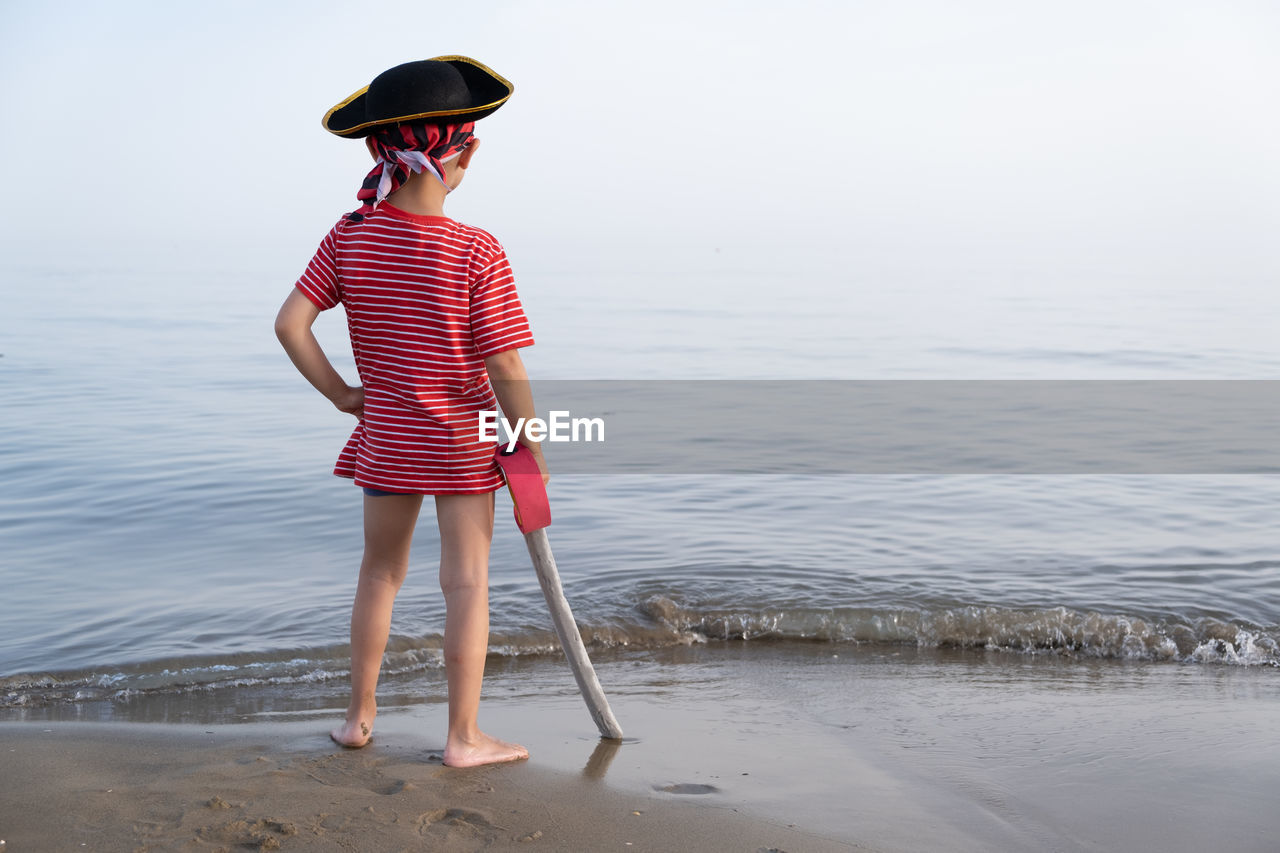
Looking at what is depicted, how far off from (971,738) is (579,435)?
7.29m

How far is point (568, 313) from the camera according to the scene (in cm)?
2239

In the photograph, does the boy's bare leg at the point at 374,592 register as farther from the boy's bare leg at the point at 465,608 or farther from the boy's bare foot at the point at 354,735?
the boy's bare leg at the point at 465,608

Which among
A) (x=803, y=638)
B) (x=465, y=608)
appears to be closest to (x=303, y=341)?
(x=465, y=608)

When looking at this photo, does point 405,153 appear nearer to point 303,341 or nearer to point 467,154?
point 467,154

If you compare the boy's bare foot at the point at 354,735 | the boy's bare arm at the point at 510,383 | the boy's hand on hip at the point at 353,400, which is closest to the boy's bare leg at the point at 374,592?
the boy's bare foot at the point at 354,735

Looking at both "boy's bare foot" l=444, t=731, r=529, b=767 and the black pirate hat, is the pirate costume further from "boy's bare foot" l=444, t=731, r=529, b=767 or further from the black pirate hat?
"boy's bare foot" l=444, t=731, r=529, b=767

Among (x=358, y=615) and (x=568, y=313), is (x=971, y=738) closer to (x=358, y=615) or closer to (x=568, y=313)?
(x=358, y=615)

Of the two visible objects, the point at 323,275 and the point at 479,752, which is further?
the point at 479,752

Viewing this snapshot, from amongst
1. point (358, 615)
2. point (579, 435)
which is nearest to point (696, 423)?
point (579, 435)

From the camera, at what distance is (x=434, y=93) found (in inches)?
103

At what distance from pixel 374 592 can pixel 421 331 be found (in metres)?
0.72

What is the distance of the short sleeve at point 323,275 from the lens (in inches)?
107

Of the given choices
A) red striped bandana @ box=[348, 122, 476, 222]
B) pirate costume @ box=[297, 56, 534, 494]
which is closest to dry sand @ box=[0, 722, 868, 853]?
pirate costume @ box=[297, 56, 534, 494]

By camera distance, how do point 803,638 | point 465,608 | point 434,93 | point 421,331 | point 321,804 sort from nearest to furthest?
point 321,804, point 434,93, point 421,331, point 465,608, point 803,638
